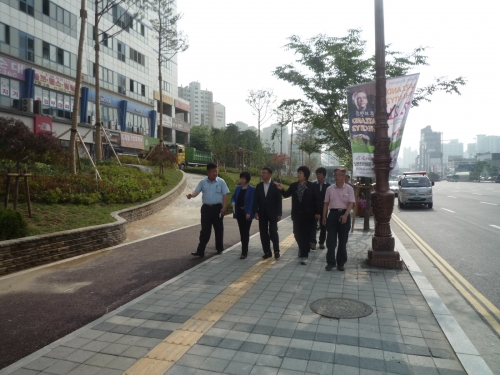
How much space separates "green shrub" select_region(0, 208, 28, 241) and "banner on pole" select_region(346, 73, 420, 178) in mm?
6536

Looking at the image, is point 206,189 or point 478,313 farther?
point 206,189

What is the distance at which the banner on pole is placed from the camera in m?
Answer: 7.70

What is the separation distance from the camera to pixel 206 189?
759 cm

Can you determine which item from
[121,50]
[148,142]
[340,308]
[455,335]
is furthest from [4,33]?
[455,335]

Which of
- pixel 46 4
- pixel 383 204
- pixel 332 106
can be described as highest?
pixel 46 4

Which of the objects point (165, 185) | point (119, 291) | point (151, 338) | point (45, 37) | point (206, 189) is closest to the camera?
point (151, 338)

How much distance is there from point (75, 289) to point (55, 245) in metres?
2.12

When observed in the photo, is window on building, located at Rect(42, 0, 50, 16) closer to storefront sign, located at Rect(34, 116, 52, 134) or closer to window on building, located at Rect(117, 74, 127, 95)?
storefront sign, located at Rect(34, 116, 52, 134)


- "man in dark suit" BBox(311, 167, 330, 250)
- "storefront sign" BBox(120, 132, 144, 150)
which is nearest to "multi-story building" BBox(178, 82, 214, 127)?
"storefront sign" BBox(120, 132, 144, 150)

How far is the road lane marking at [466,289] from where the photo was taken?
4.53 m

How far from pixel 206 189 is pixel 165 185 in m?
12.7

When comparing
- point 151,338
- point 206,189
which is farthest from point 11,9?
point 151,338

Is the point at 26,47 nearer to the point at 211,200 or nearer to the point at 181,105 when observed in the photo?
the point at 211,200

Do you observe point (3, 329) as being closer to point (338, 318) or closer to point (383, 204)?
point (338, 318)
